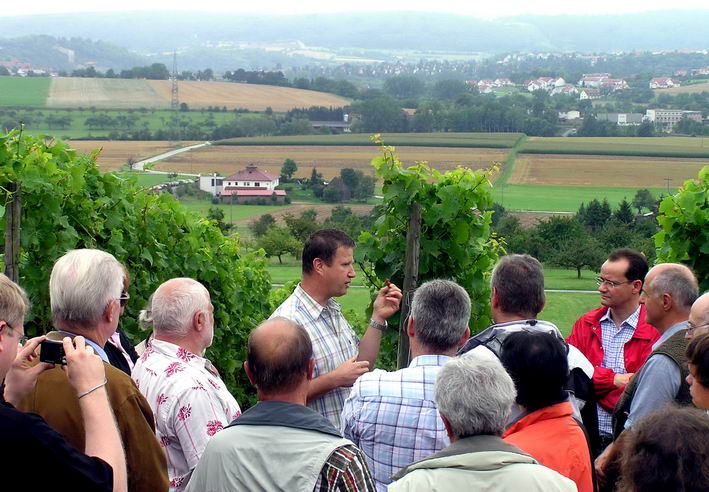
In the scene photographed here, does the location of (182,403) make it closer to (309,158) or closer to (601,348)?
(601,348)

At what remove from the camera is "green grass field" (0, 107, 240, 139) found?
85344 mm

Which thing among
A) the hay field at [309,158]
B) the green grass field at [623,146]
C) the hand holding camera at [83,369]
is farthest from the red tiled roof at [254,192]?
the hand holding camera at [83,369]

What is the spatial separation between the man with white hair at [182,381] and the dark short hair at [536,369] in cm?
122

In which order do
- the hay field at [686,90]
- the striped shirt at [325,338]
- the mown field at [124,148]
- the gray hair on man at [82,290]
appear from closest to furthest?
the gray hair on man at [82,290], the striped shirt at [325,338], the mown field at [124,148], the hay field at [686,90]

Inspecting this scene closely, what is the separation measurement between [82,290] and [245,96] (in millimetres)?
118156

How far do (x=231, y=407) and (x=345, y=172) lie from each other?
59.5m

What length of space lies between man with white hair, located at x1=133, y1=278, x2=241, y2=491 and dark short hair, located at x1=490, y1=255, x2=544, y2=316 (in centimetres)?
144

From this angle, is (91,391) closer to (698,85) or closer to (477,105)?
(477,105)

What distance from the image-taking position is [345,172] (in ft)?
206

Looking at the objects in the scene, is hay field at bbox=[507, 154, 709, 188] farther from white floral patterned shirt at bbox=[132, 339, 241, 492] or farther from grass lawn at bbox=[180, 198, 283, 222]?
white floral patterned shirt at bbox=[132, 339, 241, 492]

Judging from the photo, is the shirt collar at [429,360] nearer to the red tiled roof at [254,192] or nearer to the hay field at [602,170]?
the red tiled roof at [254,192]

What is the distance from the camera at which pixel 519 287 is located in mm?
4207

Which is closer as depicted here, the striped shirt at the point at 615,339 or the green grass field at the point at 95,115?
the striped shirt at the point at 615,339

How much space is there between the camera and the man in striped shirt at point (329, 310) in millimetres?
4668
